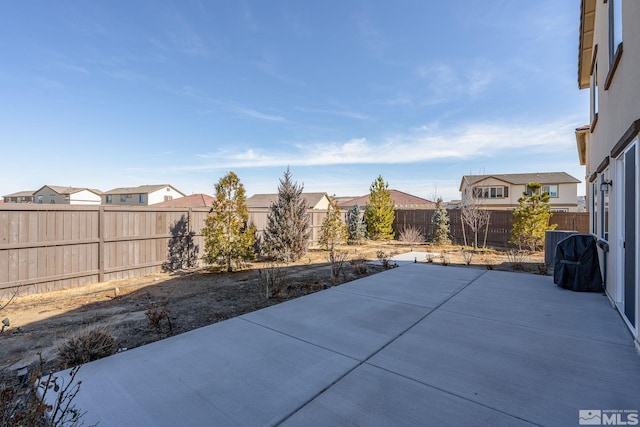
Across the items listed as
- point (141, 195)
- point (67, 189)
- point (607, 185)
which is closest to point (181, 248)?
point (607, 185)

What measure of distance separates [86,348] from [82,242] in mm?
4933

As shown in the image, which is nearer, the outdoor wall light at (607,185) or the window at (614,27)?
the window at (614,27)

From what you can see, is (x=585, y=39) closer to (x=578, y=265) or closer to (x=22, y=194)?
(x=578, y=265)

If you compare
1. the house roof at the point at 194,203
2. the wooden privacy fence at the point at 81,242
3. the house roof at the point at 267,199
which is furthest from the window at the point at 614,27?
the house roof at the point at 194,203

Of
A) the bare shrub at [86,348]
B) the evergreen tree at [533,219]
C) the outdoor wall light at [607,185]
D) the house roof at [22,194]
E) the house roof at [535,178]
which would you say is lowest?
the bare shrub at [86,348]

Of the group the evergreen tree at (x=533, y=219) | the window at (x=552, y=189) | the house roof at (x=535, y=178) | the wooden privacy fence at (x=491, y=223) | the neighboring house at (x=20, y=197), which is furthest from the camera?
the neighboring house at (x=20, y=197)

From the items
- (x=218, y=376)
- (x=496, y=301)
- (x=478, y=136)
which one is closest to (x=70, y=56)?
(x=218, y=376)

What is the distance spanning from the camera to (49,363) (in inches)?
123

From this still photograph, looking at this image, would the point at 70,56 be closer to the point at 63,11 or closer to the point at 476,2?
the point at 63,11

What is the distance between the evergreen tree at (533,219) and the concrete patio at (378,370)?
782 cm

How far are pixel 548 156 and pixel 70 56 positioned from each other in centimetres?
2554

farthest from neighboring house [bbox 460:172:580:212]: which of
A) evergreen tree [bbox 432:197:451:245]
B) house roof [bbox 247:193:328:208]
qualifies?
house roof [bbox 247:193:328:208]

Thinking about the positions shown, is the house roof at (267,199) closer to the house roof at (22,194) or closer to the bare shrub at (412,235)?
the bare shrub at (412,235)

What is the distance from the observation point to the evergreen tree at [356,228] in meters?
15.3
